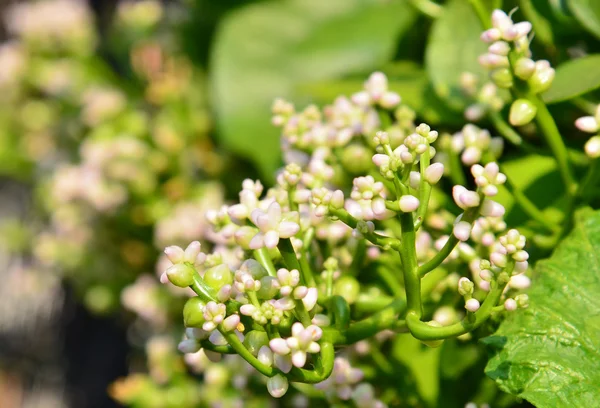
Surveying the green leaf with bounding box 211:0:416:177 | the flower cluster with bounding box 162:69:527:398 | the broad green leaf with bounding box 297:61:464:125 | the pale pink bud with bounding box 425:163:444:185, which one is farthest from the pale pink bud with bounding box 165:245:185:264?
the green leaf with bounding box 211:0:416:177

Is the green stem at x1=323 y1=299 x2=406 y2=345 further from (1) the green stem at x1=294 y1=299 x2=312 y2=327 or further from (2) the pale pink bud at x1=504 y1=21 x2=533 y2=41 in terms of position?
(2) the pale pink bud at x1=504 y1=21 x2=533 y2=41

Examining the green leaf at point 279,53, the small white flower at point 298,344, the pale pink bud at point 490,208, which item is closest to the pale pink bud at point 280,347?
the small white flower at point 298,344

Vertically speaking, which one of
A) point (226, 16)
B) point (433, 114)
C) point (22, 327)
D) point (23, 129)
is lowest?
point (22, 327)

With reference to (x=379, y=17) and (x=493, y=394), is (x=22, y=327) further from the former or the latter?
(x=493, y=394)

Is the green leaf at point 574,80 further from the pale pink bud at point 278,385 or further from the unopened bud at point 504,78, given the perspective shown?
the pale pink bud at point 278,385

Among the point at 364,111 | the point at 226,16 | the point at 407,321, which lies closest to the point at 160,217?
the point at 226,16

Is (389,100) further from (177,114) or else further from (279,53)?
(177,114)
